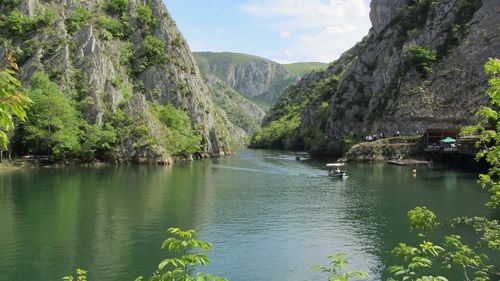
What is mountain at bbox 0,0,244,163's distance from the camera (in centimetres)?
12456

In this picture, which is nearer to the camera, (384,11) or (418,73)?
(418,73)

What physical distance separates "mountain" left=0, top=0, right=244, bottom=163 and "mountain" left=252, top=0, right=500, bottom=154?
48957 millimetres

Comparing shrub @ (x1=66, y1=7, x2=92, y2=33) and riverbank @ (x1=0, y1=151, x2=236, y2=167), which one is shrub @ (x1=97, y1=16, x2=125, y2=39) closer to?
shrub @ (x1=66, y1=7, x2=92, y2=33)

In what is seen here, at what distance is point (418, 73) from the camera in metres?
132

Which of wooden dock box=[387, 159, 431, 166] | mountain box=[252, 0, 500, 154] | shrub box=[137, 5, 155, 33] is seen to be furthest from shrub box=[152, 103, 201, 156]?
wooden dock box=[387, 159, 431, 166]

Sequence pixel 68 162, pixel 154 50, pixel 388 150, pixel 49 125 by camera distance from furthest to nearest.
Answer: pixel 154 50 → pixel 388 150 → pixel 68 162 → pixel 49 125

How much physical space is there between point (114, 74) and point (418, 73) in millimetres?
88273

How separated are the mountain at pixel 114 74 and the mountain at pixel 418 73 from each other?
4896 centimetres

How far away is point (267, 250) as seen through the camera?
37.9 metres


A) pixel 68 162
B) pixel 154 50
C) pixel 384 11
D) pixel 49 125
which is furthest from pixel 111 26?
pixel 384 11

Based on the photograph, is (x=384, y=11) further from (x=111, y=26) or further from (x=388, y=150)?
(x=111, y=26)

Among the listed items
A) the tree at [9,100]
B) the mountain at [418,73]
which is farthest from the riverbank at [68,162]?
the tree at [9,100]

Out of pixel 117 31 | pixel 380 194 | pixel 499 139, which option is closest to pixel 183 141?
pixel 117 31

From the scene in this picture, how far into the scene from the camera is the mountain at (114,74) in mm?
124562
